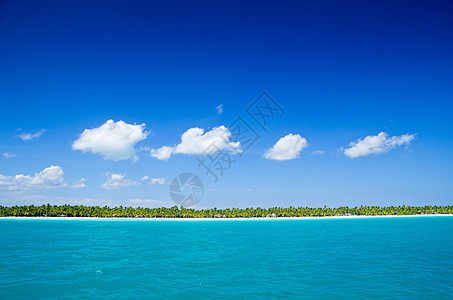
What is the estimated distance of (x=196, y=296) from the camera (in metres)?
22.0

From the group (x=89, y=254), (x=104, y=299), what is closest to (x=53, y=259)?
(x=89, y=254)

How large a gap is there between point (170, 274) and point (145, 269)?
4181mm

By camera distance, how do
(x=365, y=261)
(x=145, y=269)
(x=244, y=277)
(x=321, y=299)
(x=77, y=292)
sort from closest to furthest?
1. (x=321, y=299)
2. (x=77, y=292)
3. (x=244, y=277)
4. (x=145, y=269)
5. (x=365, y=261)

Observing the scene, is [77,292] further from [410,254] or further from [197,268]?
[410,254]

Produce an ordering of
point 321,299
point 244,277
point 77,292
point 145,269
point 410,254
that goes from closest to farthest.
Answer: point 321,299, point 77,292, point 244,277, point 145,269, point 410,254

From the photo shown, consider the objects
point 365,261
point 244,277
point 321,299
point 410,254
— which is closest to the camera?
point 321,299

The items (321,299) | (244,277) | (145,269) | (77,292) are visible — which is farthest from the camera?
(145,269)

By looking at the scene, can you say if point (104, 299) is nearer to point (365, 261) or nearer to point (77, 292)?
point (77, 292)

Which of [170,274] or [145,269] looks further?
[145,269]

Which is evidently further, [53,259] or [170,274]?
[53,259]

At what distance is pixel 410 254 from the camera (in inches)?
1666

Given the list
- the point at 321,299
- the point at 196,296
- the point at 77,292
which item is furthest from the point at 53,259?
the point at 321,299

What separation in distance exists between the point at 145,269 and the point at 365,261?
28.4 metres

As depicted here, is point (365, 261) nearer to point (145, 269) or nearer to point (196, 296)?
point (196, 296)
